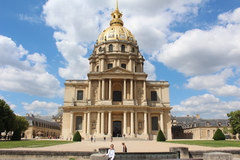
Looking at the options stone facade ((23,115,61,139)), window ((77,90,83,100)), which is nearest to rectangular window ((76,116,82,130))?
window ((77,90,83,100))

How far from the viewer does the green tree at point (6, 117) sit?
3904 cm

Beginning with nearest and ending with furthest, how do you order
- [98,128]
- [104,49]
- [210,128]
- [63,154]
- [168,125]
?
1. [63,154]
2. [98,128]
3. [168,125]
4. [104,49]
5. [210,128]

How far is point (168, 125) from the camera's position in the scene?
163ft

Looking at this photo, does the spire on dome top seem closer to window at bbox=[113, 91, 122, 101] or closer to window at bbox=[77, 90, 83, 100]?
window at bbox=[113, 91, 122, 101]

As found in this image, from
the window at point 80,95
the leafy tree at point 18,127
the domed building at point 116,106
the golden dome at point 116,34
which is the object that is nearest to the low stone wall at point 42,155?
the leafy tree at point 18,127

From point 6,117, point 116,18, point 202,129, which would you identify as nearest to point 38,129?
point 6,117

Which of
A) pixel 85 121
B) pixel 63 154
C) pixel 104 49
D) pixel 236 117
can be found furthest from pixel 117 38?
pixel 63 154

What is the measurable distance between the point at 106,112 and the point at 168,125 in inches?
580

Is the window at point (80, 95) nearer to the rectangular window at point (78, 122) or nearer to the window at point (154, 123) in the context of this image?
the rectangular window at point (78, 122)

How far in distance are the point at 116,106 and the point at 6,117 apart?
20.9 m

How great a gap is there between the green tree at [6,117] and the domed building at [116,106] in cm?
1124

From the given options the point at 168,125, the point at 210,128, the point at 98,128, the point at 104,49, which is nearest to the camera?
the point at 98,128

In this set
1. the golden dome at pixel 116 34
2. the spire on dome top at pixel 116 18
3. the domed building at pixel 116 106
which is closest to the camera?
the domed building at pixel 116 106

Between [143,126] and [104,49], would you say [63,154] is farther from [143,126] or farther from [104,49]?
[104,49]
